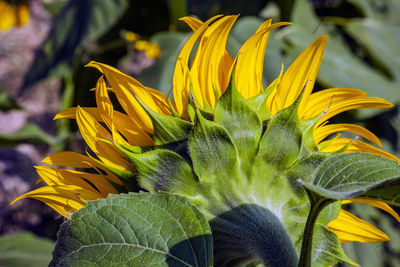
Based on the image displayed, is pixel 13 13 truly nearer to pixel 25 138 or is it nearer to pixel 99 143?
pixel 25 138

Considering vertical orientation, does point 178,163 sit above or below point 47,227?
above

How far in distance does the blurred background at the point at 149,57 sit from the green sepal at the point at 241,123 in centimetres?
57

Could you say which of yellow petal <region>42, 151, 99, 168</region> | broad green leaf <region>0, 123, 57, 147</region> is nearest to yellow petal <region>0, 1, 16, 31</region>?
broad green leaf <region>0, 123, 57, 147</region>

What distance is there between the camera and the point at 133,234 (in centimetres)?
35

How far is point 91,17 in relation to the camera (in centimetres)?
121

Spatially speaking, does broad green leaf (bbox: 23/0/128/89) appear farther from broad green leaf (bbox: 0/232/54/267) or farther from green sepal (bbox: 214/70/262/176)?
green sepal (bbox: 214/70/262/176)

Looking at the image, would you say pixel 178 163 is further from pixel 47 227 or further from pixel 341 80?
pixel 47 227

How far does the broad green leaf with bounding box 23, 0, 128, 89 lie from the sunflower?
2.48ft

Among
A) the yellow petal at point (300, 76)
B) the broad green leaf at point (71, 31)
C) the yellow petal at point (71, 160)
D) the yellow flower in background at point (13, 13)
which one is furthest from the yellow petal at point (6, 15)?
the yellow petal at point (300, 76)

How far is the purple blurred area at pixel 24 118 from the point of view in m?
1.80

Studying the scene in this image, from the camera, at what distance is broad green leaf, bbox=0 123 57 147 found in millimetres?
1481

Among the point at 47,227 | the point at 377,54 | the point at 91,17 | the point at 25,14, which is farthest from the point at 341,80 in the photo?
the point at 47,227

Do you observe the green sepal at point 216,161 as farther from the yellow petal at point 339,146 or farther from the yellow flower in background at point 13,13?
the yellow flower in background at point 13,13

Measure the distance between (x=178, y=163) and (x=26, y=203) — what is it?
1.58 m
